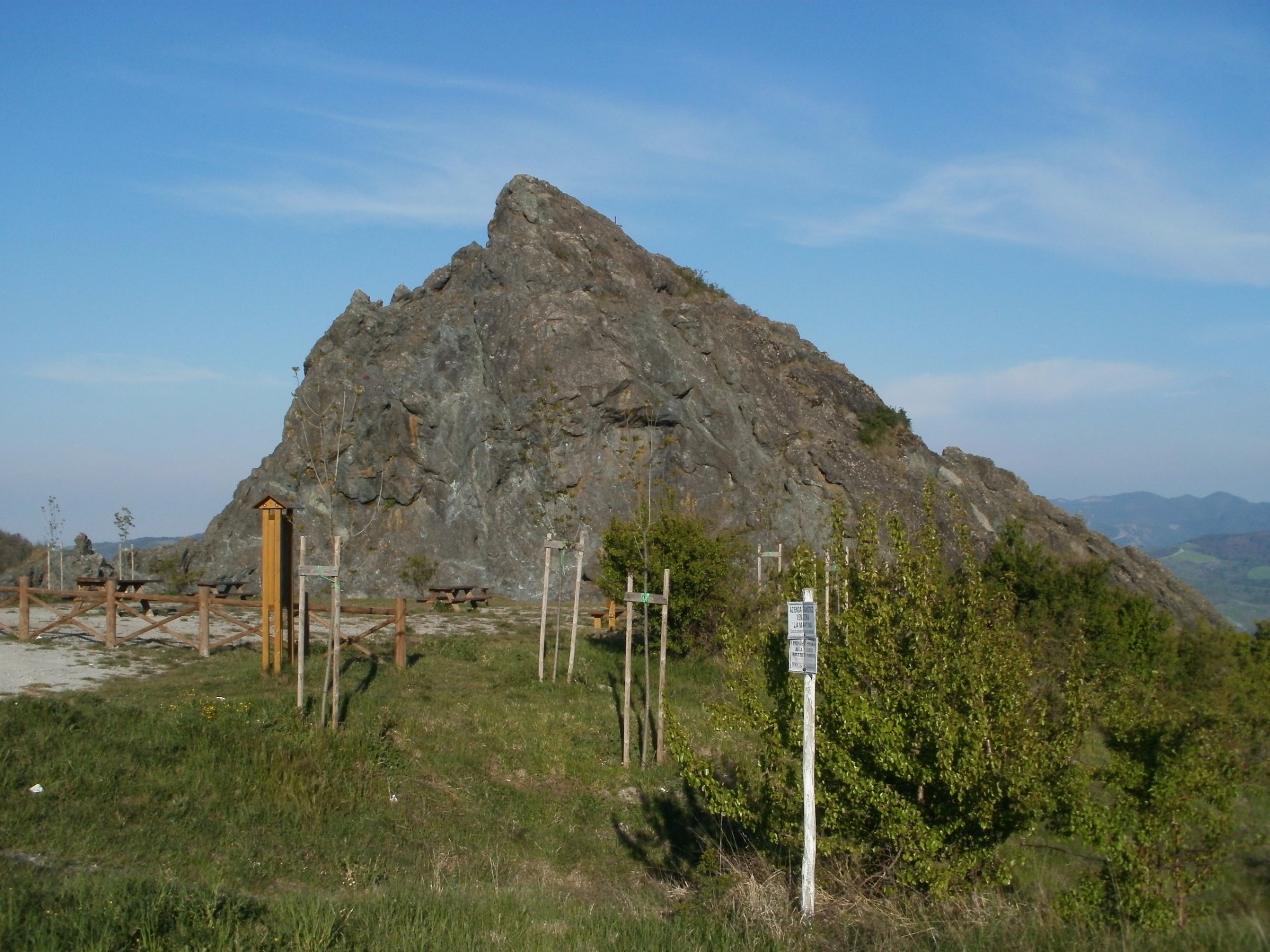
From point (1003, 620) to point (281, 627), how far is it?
39.2ft

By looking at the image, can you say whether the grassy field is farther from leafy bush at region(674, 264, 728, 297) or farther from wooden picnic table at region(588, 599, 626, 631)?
leafy bush at region(674, 264, 728, 297)

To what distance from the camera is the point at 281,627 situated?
16.0m

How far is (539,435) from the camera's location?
140 feet

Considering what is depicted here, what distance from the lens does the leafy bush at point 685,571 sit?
20.3 meters

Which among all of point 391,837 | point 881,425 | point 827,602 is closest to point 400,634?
point 391,837

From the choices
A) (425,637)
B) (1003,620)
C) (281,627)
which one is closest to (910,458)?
(425,637)

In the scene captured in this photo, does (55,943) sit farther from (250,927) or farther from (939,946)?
(939,946)

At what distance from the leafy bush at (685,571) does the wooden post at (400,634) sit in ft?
15.9

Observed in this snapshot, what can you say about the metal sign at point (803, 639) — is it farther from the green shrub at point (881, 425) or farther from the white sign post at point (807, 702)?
the green shrub at point (881, 425)

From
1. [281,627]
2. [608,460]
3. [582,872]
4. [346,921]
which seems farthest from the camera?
[608,460]

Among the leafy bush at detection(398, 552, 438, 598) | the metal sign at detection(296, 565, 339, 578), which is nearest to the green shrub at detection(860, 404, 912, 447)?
the leafy bush at detection(398, 552, 438, 598)

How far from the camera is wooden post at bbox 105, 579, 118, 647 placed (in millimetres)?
17922

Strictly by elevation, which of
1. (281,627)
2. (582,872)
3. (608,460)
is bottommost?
(582,872)

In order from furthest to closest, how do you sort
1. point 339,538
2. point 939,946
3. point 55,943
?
point 339,538 → point 939,946 → point 55,943
